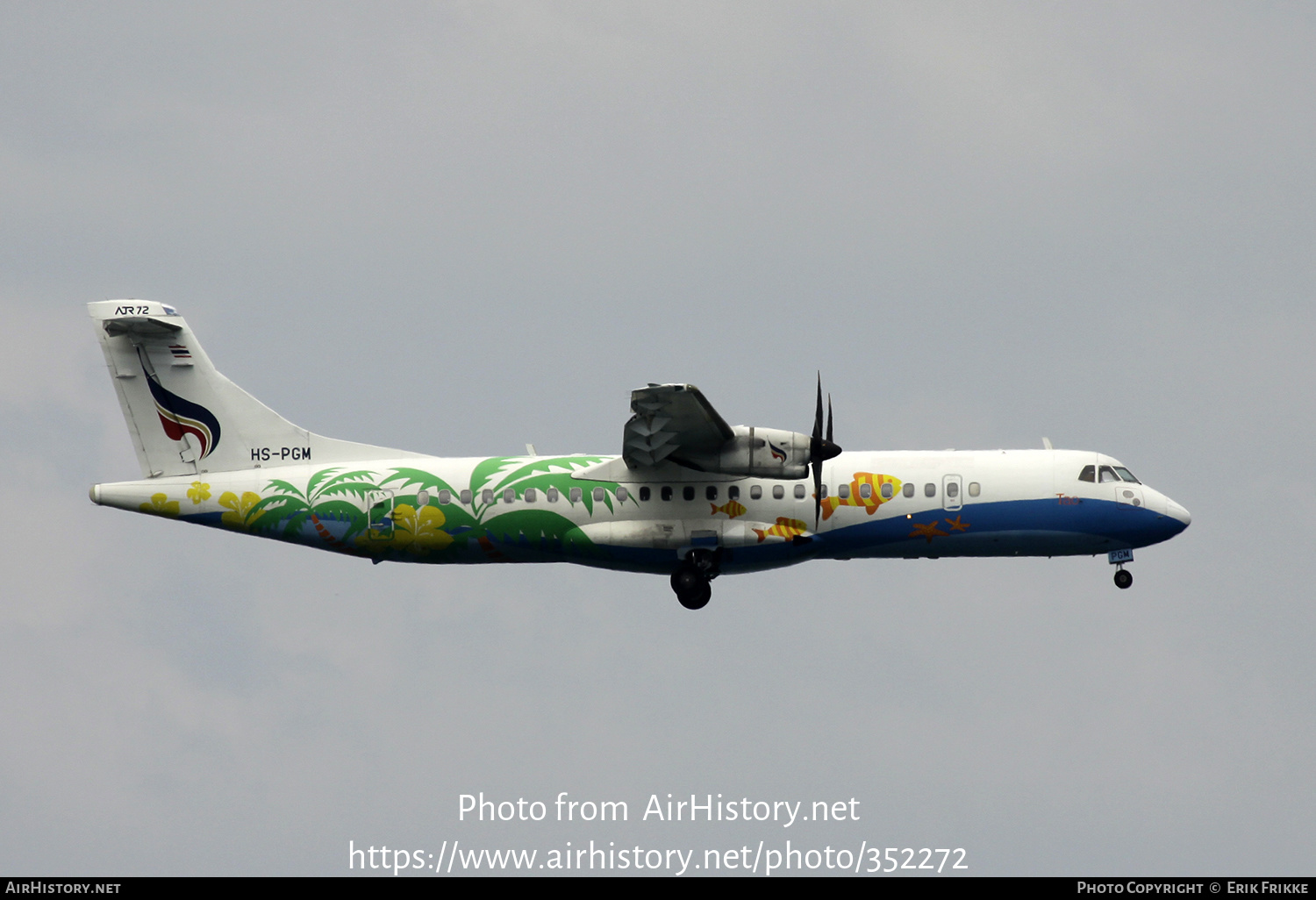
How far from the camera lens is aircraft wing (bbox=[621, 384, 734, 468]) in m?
29.8

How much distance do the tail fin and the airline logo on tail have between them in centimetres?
2

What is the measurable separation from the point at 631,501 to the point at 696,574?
220 cm

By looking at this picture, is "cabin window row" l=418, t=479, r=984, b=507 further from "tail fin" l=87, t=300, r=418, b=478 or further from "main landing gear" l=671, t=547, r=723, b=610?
"tail fin" l=87, t=300, r=418, b=478

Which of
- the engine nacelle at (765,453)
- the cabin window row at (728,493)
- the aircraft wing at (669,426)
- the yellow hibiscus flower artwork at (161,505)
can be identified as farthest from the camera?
the yellow hibiscus flower artwork at (161,505)

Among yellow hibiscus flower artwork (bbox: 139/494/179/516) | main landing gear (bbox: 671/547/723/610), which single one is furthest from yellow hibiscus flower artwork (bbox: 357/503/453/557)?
main landing gear (bbox: 671/547/723/610)

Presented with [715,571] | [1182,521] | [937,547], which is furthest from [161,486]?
[1182,521]

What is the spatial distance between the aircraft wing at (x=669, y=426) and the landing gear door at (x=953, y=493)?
5.31 metres

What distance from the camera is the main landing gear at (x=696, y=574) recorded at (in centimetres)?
3294

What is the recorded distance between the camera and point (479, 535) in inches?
1308

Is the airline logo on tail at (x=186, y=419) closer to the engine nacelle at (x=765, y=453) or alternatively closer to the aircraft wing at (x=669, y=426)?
the aircraft wing at (x=669, y=426)

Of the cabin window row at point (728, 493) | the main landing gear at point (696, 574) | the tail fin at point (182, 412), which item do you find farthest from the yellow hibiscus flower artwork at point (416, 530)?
the main landing gear at point (696, 574)

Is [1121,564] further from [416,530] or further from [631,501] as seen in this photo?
[416,530]

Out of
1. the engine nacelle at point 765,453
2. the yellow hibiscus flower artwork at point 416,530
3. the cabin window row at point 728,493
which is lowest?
the yellow hibiscus flower artwork at point 416,530

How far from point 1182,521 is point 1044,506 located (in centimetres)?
351
